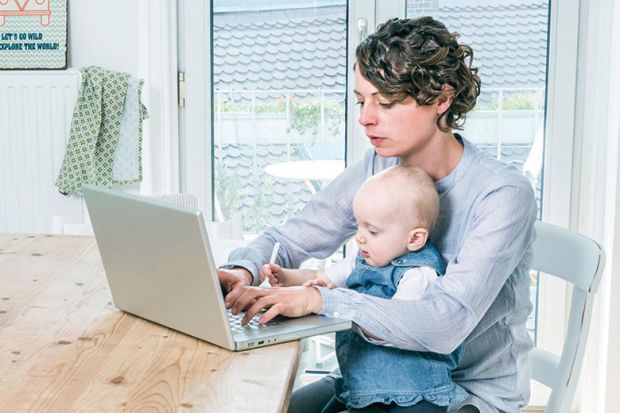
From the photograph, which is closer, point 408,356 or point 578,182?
point 408,356

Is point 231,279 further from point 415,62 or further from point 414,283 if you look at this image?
point 415,62

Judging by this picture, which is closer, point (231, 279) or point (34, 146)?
point (231, 279)

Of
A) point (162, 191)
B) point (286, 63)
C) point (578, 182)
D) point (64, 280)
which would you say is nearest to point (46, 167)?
point (162, 191)

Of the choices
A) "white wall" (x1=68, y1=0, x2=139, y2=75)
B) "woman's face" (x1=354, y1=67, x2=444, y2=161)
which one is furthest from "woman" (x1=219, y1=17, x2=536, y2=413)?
"white wall" (x1=68, y1=0, x2=139, y2=75)

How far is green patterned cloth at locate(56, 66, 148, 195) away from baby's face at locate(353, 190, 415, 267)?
1.51 metres

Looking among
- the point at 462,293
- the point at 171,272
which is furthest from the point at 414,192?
the point at 171,272

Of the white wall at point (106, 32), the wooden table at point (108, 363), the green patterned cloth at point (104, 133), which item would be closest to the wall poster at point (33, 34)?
the white wall at point (106, 32)

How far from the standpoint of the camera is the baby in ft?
4.62

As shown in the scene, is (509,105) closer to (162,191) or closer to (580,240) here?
(162,191)

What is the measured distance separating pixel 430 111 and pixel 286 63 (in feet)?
4.72

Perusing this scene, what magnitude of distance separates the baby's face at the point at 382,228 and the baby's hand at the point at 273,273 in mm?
176

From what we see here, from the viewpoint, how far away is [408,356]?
4.65 feet

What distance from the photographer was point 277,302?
1.38 metres

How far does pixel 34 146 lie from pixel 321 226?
4.75 feet
